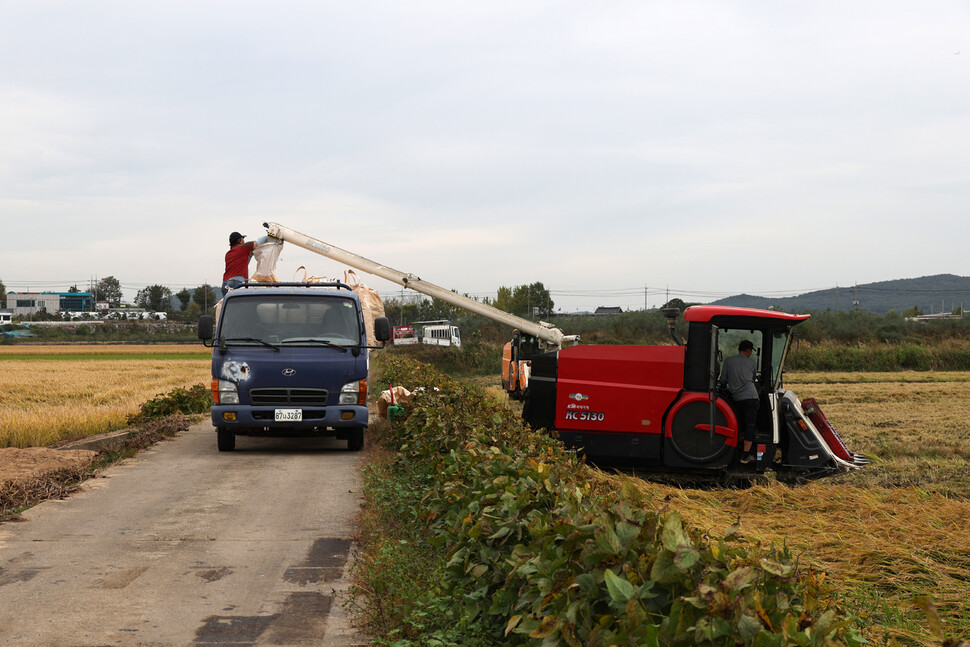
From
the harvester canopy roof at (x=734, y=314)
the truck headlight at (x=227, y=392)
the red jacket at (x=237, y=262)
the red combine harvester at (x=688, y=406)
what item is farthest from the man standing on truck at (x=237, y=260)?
the harvester canopy roof at (x=734, y=314)

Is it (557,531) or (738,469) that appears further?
(738,469)

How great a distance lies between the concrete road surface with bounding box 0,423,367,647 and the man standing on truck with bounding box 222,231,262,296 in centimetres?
440

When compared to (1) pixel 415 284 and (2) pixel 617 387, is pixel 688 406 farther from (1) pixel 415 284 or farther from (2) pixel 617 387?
(1) pixel 415 284

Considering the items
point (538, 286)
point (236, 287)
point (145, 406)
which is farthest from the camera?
point (538, 286)

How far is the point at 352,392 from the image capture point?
12086mm

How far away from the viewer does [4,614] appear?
5105mm

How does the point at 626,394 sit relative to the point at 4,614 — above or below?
above

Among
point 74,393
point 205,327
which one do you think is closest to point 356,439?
point 205,327

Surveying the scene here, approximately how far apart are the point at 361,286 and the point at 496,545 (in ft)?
47.6

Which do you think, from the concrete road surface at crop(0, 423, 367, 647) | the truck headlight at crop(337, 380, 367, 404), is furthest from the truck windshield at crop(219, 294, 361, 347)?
the concrete road surface at crop(0, 423, 367, 647)

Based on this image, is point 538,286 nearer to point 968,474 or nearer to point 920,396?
point 920,396

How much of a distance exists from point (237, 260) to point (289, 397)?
3669mm

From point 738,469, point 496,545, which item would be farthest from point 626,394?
point 496,545

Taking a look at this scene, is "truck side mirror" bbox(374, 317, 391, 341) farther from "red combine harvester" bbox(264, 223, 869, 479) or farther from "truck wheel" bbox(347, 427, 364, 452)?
"red combine harvester" bbox(264, 223, 869, 479)
